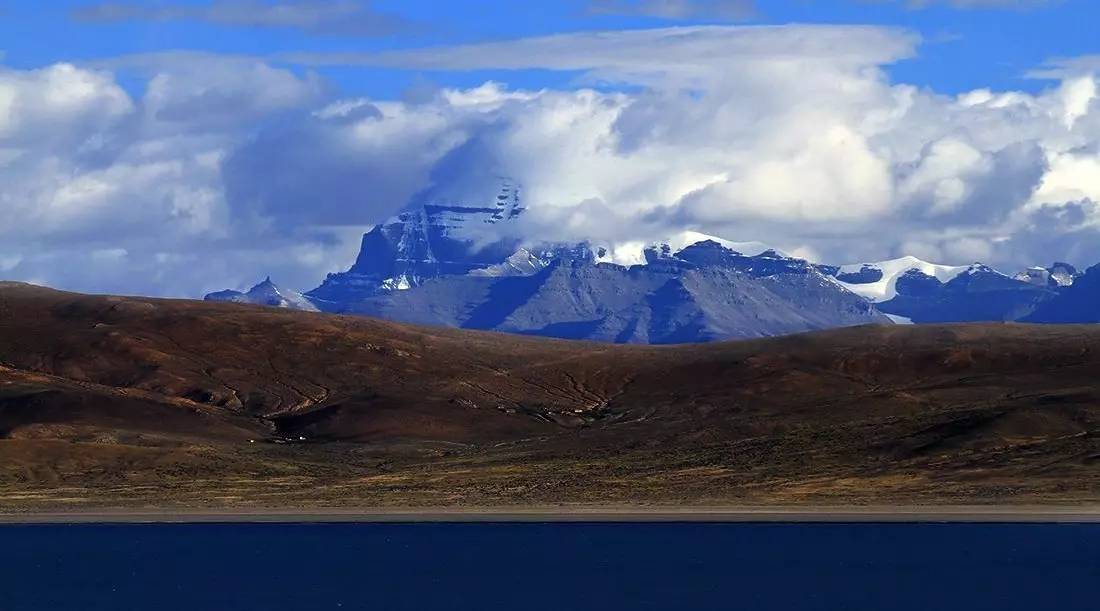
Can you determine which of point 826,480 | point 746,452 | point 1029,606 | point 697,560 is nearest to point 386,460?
point 746,452

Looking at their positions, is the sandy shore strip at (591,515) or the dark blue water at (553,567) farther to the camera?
the sandy shore strip at (591,515)

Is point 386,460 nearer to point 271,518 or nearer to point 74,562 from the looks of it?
point 271,518

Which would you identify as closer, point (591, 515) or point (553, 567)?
point (553, 567)

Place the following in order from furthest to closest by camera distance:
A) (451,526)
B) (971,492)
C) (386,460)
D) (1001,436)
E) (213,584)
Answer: (386,460), (1001,436), (971,492), (451,526), (213,584)

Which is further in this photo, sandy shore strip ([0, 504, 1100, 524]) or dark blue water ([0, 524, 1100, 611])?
sandy shore strip ([0, 504, 1100, 524])
